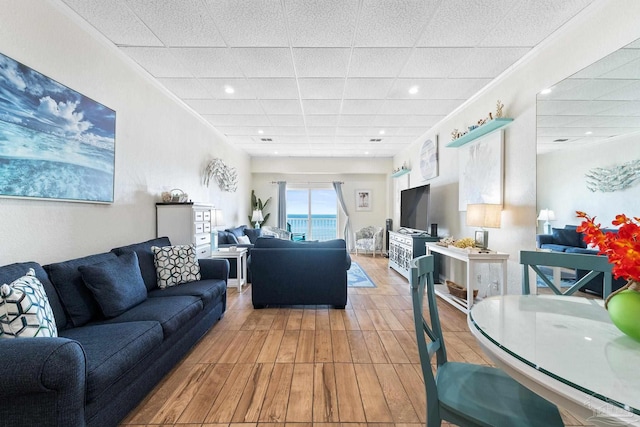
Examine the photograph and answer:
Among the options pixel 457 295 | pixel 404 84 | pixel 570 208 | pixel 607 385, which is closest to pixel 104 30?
pixel 404 84

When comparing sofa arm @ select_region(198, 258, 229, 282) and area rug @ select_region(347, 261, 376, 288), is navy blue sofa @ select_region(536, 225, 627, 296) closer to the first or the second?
area rug @ select_region(347, 261, 376, 288)

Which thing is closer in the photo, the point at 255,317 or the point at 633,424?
the point at 633,424

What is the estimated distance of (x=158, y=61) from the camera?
9.11 feet

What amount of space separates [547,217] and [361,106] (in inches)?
104

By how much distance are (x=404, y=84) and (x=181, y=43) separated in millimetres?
2465

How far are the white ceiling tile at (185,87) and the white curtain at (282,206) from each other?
14.2 ft

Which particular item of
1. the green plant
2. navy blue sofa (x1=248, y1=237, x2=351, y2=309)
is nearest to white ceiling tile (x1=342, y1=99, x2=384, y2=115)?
navy blue sofa (x1=248, y1=237, x2=351, y2=309)

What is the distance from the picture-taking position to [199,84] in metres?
3.26

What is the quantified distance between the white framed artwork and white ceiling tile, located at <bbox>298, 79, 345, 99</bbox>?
6.35ft

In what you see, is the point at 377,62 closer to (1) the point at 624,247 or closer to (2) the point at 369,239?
(1) the point at 624,247

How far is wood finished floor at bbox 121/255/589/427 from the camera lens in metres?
1.57

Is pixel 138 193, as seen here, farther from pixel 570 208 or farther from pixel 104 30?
pixel 570 208

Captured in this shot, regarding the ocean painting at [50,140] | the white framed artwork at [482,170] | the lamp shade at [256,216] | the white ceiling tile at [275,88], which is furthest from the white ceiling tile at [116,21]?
the lamp shade at [256,216]

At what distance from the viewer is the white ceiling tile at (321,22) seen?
2.03 meters
